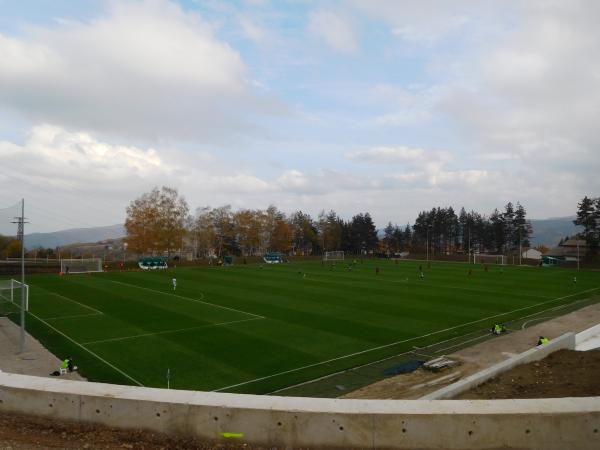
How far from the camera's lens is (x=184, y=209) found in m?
87.8

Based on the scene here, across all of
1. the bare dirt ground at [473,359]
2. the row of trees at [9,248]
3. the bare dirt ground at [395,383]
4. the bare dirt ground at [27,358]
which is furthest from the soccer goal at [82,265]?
the bare dirt ground at [473,359]

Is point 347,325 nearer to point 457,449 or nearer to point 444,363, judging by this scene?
point 444,363

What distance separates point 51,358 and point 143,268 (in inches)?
2034

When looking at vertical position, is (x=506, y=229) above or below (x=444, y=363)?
above

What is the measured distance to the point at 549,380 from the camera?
35.7 feet

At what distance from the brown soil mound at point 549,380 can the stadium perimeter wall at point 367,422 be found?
4523 mm

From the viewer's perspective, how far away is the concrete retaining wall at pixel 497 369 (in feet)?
33.4

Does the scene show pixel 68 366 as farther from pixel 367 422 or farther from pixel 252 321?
pixel 367 422

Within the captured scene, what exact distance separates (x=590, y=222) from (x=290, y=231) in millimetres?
69120

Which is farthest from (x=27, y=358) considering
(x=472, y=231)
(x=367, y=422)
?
(x=472, y=231)

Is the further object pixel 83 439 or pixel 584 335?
pixel 584 335

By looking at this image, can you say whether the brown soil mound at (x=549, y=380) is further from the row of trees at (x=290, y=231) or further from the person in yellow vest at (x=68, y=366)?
the row of trees at (x=290, y=231)

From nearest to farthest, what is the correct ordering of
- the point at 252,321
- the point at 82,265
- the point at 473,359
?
1. the point at 473,359
2. the point at 252,321
3. the point at 82,265

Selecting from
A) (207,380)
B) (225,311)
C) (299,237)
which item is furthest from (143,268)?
(299,237)
